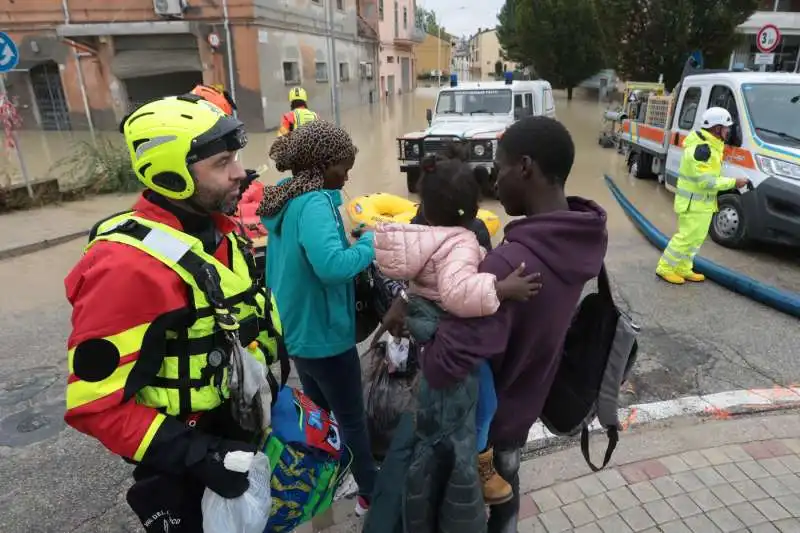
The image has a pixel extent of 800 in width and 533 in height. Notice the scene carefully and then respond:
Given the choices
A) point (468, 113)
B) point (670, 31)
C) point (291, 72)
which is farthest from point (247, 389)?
point (291, 72)

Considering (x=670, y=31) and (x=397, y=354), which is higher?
(x=670, y=31)

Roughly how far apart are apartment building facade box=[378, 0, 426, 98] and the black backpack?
36990 millimetres

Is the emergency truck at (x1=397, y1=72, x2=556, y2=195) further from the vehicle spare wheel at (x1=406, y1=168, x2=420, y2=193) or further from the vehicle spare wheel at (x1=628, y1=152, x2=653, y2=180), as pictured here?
the vehicle spare wheel at (x1=628, y1=152, x2=653, y2=180)

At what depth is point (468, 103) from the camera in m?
11.1


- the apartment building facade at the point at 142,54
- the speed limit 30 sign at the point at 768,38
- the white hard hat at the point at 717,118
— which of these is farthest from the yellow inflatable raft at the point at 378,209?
the apartment building facade at the point at 142,54

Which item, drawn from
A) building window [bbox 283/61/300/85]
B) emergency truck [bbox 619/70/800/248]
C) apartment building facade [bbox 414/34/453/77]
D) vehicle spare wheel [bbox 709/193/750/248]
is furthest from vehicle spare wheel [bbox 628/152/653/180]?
apartment building facade [bbox 414/34/453/77]

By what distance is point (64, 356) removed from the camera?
4.57 meters

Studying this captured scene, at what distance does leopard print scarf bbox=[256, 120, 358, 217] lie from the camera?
2.26m

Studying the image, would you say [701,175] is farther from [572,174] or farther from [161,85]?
[161,85]

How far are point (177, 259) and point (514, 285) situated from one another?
946mm

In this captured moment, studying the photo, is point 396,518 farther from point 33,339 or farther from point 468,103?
point 468,103

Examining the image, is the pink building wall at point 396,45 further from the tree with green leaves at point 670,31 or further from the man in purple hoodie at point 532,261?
the man in purple hoodie at point 532,261

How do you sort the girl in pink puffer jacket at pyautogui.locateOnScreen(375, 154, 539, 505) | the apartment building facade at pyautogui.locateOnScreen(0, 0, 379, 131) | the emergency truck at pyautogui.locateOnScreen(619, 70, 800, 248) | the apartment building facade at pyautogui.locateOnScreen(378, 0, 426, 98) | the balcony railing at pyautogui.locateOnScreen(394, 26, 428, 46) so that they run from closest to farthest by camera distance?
the girl in pink puffer jacket at pyautogui.locateOnScreen(375, 154, 539, 505), the emergency truck at pyautogui.locateOnScreen(619, 70, 800, 248), the apartment building facade at pyautogui.locateOnScreen(0, 0, 379, 131), the apartment building facade at pyautogui.locateOnScreen(378, 0, 426, 98), the balcony railing at pyautogui.locateOnScreen(394, 26, 428, 46)

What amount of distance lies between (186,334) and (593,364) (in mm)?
1475
